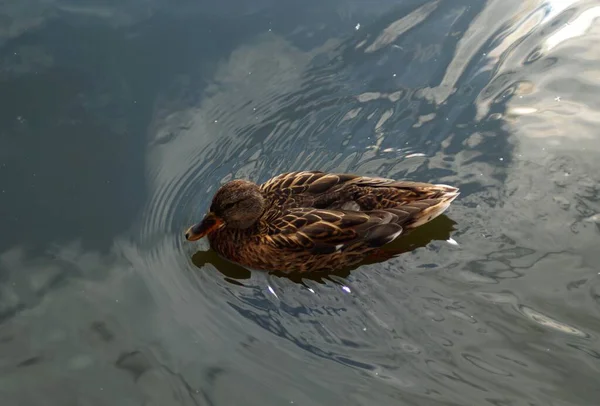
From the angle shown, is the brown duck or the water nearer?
the water

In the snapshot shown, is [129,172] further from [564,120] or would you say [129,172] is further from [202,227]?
[564,120]

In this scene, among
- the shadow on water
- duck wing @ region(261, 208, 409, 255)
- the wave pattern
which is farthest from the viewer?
the shadow on water

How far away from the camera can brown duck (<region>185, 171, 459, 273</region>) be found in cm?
589

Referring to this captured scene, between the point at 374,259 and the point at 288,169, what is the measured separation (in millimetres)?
1260

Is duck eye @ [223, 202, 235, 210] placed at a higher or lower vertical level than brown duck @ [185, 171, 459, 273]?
higher

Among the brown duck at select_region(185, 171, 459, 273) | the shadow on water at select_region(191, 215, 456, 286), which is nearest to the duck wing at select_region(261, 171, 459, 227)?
the brown duck at select_region(185, 171, 459, 273)

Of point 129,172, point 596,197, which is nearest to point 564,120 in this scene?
point 596,197

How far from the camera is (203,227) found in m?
6.11

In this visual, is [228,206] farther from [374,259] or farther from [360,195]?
[374,259]

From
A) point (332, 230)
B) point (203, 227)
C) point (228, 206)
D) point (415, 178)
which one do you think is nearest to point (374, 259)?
point (332, 230)

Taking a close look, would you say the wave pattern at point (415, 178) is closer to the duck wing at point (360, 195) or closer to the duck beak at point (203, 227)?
the duck beak at point (203, 227)

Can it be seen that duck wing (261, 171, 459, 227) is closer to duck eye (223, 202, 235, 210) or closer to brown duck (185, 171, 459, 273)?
brown duck (185, 171, 459, 273)

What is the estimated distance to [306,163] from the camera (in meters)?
6.87

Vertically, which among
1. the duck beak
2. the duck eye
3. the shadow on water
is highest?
the duck eye
